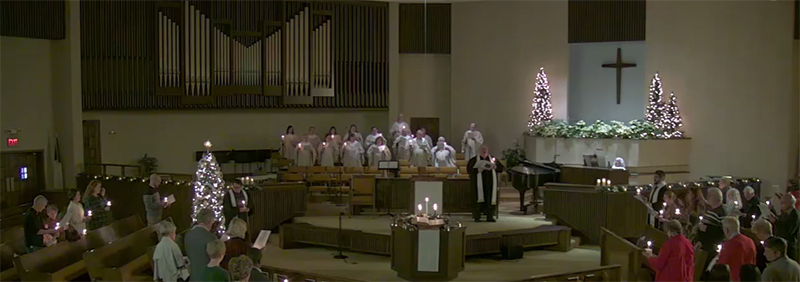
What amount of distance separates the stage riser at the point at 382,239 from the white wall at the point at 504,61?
26.4 feet

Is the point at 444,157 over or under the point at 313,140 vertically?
under

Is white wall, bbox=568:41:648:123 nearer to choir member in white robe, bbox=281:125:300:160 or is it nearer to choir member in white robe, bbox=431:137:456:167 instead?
choir member in white robe, bbox=431:137:456:167

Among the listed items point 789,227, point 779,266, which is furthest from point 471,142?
point 779,266

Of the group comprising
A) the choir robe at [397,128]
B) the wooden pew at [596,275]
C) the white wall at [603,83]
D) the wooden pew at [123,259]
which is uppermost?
the white wall at [603,83]

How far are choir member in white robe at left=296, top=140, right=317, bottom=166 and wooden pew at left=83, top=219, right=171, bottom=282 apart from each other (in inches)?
339

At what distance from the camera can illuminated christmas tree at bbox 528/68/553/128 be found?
66.2ft

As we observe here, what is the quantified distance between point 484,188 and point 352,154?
229 inches

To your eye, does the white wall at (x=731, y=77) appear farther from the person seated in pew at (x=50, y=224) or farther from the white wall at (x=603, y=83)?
the person seated in pew at (x=50, y=224)

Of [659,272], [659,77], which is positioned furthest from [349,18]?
[659,272]

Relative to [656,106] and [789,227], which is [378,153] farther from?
[789,227]

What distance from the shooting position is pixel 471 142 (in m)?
19.9

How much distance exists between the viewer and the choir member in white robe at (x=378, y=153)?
62.8ft

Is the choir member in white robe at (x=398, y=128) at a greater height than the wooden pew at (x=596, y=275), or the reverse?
the choir member in white robe at (x=398, y=128)

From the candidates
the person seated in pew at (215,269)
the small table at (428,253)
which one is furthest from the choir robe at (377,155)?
the person seated in pew at (215,269)
